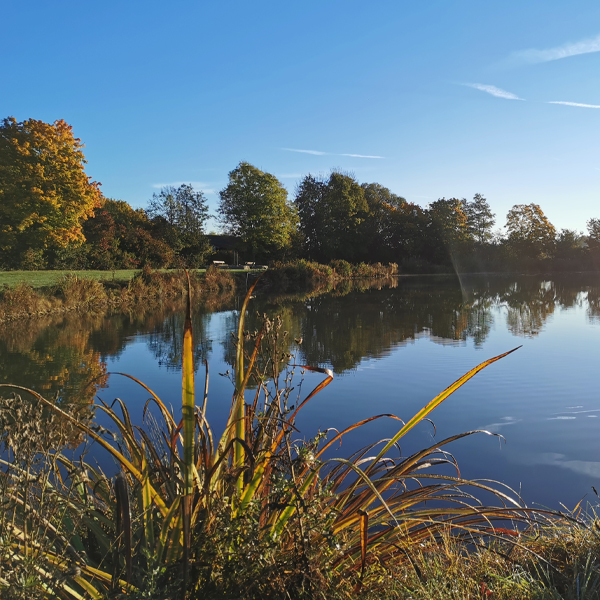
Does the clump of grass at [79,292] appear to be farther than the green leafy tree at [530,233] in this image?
No

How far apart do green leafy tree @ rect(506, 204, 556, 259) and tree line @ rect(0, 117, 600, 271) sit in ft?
0.31

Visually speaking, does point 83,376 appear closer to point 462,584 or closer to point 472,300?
point 462,584

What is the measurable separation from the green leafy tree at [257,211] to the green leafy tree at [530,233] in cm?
2351

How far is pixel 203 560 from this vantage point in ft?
4.99

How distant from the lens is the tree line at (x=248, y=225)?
20.1 metres

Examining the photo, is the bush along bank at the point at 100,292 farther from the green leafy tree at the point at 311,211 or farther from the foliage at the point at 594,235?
the foliage at the point at 594,235

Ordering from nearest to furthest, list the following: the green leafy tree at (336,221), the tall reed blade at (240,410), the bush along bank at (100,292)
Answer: the tall reed blade at (240,410), the bush along bank at (100,292), the green leafy tree at (336,221)

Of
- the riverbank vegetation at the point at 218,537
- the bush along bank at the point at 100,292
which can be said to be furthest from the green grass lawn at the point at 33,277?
the riverbank vegetation at the point at 218,537

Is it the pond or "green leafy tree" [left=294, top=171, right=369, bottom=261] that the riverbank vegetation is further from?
"green leafy tree" [left=294, top=171, right=369, bottom=261]

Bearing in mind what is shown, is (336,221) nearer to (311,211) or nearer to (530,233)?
(311,211)

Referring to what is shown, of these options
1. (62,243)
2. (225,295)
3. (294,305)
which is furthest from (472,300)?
(62,243)

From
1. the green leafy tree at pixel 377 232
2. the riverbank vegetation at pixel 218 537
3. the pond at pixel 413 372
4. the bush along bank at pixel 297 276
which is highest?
the green leafy tree at pixel 377 232

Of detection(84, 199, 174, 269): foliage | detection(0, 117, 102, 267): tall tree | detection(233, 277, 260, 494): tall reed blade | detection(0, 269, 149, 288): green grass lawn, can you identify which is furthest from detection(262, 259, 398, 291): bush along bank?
detection(233, 277, 260, 494): tall reed blade

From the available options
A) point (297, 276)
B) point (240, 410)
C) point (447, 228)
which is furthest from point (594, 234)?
point (240, 410)
